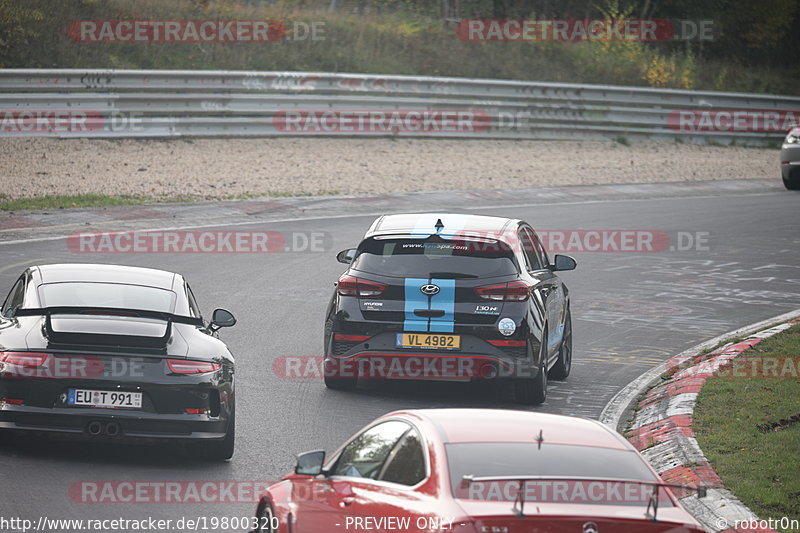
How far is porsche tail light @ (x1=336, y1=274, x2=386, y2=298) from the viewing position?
38.2 ft

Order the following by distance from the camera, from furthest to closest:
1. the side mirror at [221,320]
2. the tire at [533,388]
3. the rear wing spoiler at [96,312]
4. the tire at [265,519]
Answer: the tire at [533,388] < the side mirror at [221,320] < the rear wing spoiler at [96,312] < the tire at [265,519]

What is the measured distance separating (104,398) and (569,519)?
4.81 metres

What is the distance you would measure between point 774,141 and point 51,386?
111 feet

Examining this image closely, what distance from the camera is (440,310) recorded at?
11523 millimetres

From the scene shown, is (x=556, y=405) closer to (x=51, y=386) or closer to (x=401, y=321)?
(x=401, y=321)

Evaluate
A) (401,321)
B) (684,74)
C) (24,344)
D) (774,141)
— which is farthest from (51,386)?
(684,74)

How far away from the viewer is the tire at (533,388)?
1172 cm

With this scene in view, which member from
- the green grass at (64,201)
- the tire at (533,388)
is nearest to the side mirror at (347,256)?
the tire at (533,388)

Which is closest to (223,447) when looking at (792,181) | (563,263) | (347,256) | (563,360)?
(347,256)

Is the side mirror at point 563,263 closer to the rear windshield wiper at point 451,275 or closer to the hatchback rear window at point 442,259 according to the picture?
the hatchback rear window at point 442,259

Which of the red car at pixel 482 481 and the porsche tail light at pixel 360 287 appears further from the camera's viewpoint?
the porsche tail light at pixel 360 287

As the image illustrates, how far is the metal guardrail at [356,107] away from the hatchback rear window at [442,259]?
648 inches

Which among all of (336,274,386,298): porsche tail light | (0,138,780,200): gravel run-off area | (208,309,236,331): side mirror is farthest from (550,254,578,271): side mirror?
(0,138,780,200): gravel run-off area

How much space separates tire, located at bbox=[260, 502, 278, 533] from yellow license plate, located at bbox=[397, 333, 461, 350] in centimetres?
461
